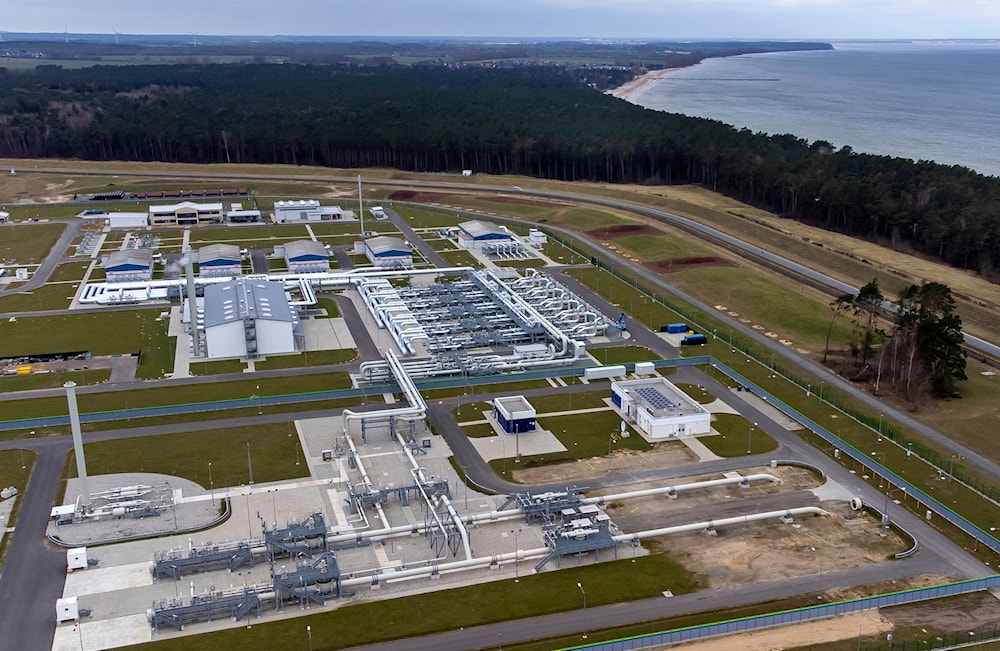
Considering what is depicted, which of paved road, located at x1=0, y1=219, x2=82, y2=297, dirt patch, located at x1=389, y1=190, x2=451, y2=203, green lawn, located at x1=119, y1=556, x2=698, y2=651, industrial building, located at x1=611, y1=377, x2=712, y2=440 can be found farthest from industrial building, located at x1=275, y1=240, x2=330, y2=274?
green lawn, located at x1=119, y1=556, x2=698, y2=651

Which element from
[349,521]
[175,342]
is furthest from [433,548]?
[175,342]

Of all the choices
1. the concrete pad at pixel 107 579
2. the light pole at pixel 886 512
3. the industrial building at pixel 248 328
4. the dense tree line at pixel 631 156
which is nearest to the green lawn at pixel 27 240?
the industrial building at pixel 248 328

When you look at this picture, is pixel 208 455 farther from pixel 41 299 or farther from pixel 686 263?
pixel 686 263

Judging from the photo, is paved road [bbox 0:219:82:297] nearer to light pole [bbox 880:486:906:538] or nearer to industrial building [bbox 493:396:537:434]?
industrial building [bbox 493:396:537:434]

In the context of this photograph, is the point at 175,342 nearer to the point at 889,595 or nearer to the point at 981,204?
the point at 889,595

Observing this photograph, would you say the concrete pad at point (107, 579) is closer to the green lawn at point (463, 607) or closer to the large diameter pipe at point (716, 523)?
the green lawn at point (463, 607)

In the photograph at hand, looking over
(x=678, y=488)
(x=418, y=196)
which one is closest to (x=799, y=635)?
(x=678, y=488)
